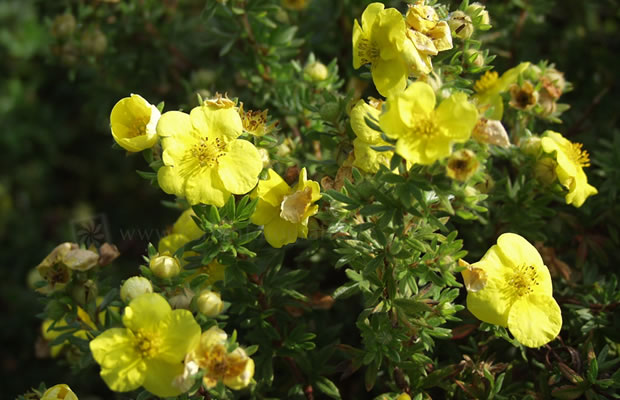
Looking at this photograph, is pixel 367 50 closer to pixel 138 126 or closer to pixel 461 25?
pixel 461 25

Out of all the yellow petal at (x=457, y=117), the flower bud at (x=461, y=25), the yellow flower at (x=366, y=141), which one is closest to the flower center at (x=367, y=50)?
the yellow flower at (x=366, y=141)

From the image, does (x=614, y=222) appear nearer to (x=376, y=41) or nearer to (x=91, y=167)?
(x=376, y=41)

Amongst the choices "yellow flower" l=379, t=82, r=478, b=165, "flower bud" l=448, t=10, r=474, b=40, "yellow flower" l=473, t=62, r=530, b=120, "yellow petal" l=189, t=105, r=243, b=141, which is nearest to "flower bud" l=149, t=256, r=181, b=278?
"yellow petal" l=189, t=105, r=243, b=141

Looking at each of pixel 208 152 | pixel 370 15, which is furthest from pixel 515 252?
pixel 208 152

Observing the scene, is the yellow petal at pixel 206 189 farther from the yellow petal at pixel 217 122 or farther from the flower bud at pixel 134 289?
the flower bud at pixel 134 289

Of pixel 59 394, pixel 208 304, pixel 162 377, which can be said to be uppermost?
pixel 208 304

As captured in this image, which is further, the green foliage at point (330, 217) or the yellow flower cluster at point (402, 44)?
the green foliage at point (330, 217)
